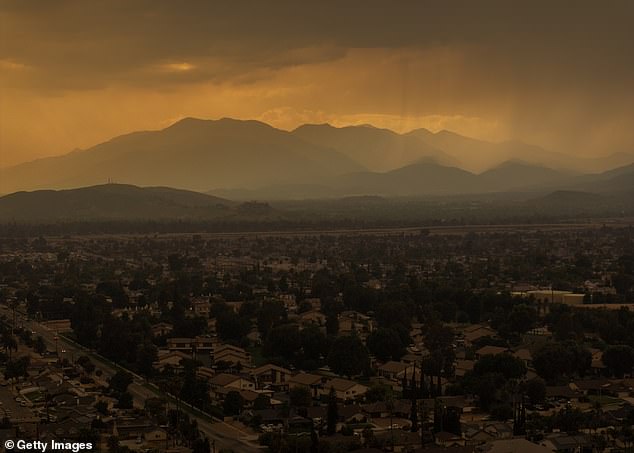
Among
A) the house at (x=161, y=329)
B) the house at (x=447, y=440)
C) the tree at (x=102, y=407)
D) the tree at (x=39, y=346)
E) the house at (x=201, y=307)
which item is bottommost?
the house at (x=447, y=440)

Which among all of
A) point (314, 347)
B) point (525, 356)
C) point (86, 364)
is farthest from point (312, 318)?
point (86, 364)

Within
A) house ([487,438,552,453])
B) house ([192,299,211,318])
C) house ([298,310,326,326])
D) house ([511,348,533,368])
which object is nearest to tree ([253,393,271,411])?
house ([487,438,552,453])

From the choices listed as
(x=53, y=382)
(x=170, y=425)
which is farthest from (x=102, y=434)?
(x=53, y=382)

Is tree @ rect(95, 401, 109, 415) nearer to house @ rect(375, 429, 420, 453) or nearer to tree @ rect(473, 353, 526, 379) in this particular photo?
house @ rect(375, 429, 420, 453)

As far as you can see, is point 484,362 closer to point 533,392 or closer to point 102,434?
point 533,392

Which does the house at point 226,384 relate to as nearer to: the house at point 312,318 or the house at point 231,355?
the house at point 231,355

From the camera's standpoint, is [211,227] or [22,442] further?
[211,227]

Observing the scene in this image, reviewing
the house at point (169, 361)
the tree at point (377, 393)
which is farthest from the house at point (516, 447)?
the house at point (169, 361)
